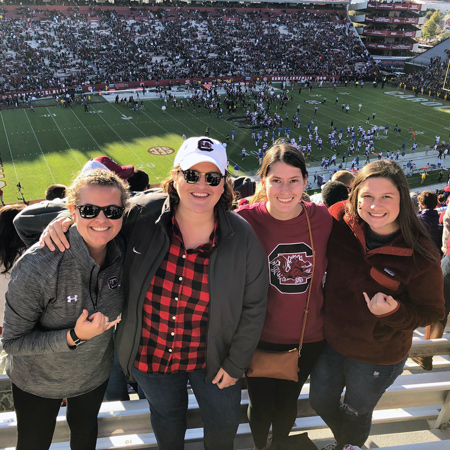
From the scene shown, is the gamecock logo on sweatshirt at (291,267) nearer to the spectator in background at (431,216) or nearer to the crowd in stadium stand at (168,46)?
the spectator in background at (431,216)

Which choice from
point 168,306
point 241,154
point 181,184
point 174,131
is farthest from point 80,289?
point 174,131

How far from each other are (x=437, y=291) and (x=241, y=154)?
880 inches

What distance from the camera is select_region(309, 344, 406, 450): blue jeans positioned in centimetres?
261

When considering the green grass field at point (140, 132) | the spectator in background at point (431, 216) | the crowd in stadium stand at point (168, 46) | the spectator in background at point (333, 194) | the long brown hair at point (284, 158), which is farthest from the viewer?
the crowd in stadium stand at point (168, 46)

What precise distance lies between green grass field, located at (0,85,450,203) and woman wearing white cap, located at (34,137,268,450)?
1851cm

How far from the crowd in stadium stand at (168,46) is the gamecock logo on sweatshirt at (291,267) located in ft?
126

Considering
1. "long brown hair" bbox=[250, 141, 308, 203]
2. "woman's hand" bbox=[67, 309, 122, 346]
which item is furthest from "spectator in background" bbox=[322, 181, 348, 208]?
"woman's hand" bbox=[67, 309, 122, 346]

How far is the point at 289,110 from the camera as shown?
108 feet

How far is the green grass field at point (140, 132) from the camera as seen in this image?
22312mm

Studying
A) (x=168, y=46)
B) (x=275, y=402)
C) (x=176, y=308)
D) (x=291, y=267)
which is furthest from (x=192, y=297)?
(x=168, y=46)

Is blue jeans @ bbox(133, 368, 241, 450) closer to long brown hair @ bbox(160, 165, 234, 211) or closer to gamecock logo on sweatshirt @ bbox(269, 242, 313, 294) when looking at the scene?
gamecock logo on sweatshirt @ bbox(269, 242, 313, 294)

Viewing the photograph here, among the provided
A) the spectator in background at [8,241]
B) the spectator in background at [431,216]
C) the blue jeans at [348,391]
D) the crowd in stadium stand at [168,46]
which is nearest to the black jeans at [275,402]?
the blue jeans at [348,391]

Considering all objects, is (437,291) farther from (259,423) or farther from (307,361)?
(259,423)

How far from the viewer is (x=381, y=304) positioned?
7.75 ft
